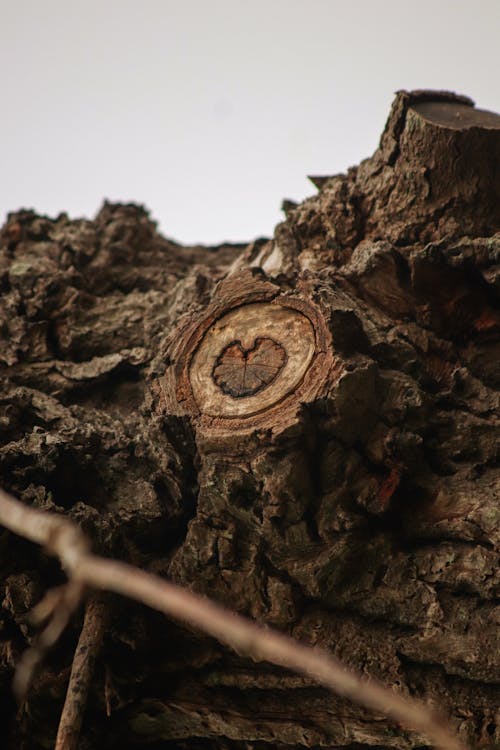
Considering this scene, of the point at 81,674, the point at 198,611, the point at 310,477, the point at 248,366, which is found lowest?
the point at 81,674

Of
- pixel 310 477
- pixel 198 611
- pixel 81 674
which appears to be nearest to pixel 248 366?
pixel 310 477

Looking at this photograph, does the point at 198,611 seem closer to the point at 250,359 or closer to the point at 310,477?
the point at 310,477

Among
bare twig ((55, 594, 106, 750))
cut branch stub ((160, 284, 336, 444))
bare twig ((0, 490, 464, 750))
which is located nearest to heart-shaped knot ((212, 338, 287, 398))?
cut branch stub ((160, 284, 336, 444))

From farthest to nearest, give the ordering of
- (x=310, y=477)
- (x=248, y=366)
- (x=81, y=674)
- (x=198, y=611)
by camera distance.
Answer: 1. (x=248, y=366)
2. (x=310, y=477)
3. (x=81, y=674)
4. (x=198, y=611)

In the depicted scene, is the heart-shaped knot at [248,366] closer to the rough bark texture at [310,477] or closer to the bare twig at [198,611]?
the rough bark texture at [310,477]

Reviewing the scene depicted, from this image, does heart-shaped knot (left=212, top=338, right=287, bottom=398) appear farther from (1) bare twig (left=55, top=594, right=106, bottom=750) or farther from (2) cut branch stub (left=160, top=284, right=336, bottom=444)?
(1) bare twig (left=55, top=594, right=106, bottom=750)

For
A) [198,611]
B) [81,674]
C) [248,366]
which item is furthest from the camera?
[248,366]

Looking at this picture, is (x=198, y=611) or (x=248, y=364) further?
(x=248, y=364)

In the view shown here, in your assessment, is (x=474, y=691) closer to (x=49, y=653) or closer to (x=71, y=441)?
(x=49, y=653)
